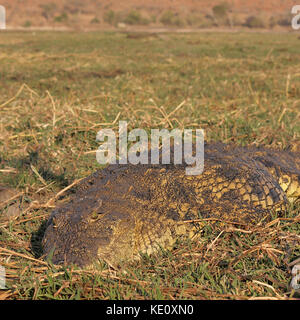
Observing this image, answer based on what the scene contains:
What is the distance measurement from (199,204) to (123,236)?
633 millimetres

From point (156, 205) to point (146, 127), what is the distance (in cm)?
233

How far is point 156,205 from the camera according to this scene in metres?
2.54

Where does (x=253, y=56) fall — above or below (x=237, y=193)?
above

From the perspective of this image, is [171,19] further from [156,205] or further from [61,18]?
[156,205]

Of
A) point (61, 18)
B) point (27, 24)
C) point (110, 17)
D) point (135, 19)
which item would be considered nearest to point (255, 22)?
point (135, 19)

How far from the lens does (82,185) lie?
2891 millimetres

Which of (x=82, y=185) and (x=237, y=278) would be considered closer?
(x=237, y=278)

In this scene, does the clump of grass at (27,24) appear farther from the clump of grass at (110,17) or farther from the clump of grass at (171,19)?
the clump of grass at (171,19)

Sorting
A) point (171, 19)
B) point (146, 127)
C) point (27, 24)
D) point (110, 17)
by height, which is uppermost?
point (110, 17)

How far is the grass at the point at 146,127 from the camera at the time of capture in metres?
2.12

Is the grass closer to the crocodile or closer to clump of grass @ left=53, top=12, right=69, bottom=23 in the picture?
the crocodile

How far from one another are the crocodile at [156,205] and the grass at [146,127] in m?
0.09
